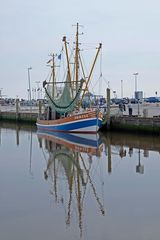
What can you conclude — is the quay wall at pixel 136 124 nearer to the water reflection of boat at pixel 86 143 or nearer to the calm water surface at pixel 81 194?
the water reflection of boat at pixel 86 143

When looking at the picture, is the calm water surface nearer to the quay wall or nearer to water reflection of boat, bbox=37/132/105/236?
water reflection of boat, bbox=37/132/105/236

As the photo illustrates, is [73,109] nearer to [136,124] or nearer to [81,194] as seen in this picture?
[136,124]

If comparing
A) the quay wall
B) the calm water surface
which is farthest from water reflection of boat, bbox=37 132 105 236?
the quay wall

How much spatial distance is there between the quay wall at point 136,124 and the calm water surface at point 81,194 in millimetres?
6962

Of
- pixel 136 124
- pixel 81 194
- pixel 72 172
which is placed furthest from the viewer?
pixel 136 124

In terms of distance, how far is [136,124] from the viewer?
36719mm

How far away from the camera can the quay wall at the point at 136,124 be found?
34.3 metres

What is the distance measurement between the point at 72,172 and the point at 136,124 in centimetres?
1780

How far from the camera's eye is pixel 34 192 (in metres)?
15.7

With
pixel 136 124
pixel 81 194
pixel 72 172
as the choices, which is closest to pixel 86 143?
pixel 136 124

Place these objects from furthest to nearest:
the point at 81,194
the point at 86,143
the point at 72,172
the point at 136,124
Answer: the point at 136,124
the point at 86,143
the point at 72,172
the point at 81,194

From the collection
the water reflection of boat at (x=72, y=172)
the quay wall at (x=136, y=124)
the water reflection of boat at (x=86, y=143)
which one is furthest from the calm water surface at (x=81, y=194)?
the quay wall at (x=136, y=124)

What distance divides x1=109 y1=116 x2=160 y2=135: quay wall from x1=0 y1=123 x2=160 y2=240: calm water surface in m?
6.96

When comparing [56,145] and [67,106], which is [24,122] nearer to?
[67,106]
